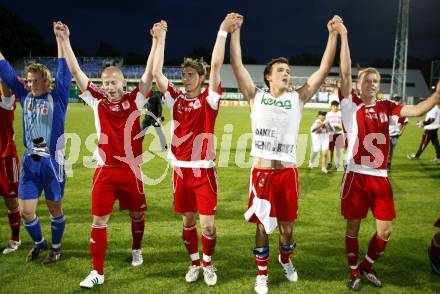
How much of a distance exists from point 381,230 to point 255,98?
223 centimetres

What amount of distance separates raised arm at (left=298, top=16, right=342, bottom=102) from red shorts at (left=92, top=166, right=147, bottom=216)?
2398 millimetres

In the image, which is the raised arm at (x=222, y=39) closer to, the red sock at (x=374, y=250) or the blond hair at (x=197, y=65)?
the blond hair at (x=197, y=65)

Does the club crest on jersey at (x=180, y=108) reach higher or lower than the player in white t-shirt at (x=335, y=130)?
higher

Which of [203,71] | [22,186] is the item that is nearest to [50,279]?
[22,186]

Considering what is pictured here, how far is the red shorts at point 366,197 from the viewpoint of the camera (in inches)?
181

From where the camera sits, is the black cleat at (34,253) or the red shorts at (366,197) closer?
the red shorts at (366,197)

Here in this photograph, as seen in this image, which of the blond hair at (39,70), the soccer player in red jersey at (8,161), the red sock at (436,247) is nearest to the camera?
the blond hair at (39,70)

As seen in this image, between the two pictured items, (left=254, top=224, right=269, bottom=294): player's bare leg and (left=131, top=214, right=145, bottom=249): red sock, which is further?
(left=131, top=214, right=145, bottom=249): red sock

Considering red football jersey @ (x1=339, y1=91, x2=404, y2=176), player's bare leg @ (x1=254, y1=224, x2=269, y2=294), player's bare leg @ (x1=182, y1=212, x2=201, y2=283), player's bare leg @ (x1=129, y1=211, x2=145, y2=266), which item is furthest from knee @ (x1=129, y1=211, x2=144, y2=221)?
red football jersey @ (x1=339, y1=91, x2=404, y2=176)

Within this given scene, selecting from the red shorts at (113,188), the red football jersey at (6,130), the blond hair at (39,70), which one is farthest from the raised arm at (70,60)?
the red football jersey at (6,130)

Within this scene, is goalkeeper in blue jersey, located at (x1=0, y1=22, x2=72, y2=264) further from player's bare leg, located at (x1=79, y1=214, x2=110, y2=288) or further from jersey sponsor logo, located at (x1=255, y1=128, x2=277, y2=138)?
jersey sponsor logo, located at (x1=255, y1=128, x2=277, y2=138)

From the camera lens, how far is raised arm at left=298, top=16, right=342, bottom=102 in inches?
180

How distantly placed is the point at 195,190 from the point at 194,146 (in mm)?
549

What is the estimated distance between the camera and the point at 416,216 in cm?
797
